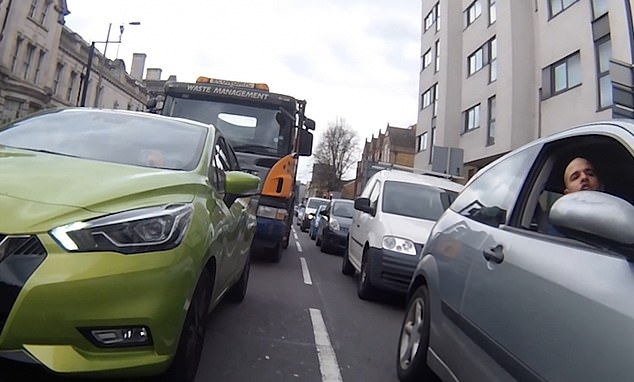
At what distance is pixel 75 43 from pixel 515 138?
33472 millimetres

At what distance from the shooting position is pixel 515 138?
18.5 metres

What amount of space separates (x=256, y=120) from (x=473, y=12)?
63.7 feet

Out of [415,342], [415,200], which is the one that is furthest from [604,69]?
[415,342]

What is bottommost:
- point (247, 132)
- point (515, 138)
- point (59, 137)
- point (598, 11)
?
point (59, 137)

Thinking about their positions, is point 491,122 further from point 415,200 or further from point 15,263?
point 15,263

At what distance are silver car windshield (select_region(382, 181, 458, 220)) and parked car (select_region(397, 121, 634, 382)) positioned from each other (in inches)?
132

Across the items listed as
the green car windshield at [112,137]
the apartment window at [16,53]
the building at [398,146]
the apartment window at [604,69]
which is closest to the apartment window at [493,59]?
the apartment window at [604,69]

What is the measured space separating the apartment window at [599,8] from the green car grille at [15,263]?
16.2 metres

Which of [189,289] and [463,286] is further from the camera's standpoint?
[463,286]

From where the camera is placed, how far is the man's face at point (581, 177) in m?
2.75

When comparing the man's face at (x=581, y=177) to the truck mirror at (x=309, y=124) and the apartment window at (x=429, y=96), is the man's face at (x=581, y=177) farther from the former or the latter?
the apartment window at (x=429, y=96)

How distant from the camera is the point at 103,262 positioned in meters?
2.38

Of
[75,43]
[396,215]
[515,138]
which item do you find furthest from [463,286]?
[75,43]

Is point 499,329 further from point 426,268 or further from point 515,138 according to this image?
point 515,138
